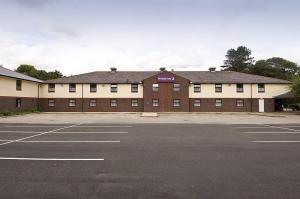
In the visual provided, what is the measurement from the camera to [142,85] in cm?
4950

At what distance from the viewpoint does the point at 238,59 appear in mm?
109312

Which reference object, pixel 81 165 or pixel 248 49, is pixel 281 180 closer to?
pixel 81 165

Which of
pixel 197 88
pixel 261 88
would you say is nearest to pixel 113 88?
pixel 197 88

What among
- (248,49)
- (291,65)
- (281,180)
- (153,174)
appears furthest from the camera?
(248,49)

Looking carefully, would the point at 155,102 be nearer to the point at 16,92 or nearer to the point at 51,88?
the point at 51,88

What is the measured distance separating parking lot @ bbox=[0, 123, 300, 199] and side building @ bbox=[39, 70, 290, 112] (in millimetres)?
35693

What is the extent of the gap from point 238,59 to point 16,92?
84.0 meters

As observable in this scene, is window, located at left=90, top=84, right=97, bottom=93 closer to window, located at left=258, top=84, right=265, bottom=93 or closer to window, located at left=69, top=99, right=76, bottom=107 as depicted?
window, located at left=69, top=99, right=76, bottom=107

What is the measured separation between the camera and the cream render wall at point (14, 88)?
38.9m

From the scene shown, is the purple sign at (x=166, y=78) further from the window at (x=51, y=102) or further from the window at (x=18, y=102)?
the window at (x=18, y=102)

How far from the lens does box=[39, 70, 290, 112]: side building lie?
4884 cm

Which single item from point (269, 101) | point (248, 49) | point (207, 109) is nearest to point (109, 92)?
point (207, 109)

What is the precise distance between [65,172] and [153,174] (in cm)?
229

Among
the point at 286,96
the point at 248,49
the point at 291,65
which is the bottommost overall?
the point at 286,96
